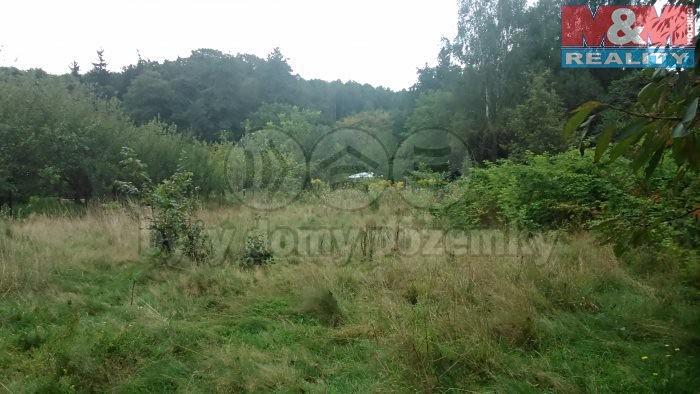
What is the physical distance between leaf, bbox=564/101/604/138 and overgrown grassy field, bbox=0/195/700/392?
1896mm

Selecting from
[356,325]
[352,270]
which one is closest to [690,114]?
[356,325]

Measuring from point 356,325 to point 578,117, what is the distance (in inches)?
107

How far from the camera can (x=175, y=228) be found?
568cm

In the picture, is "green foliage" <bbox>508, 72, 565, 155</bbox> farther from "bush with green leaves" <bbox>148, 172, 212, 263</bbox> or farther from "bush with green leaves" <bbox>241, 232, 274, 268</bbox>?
"bush with green leaves" <bbox>148, 172, 212, 263</bbox>

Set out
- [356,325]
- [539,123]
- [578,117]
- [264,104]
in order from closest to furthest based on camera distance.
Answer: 1. [578,117]
2. [356,325]
3. [539,123]
4. [264,104]

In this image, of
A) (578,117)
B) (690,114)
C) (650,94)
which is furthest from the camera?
(650,94)

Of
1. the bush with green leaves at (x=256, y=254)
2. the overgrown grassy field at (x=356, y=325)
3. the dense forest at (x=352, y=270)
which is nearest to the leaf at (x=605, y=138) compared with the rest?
the dense forest at (x=352, y=270)

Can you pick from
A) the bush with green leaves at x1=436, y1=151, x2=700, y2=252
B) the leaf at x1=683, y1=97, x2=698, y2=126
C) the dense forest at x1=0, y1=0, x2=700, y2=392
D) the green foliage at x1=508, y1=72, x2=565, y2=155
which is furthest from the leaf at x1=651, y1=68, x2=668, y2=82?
the green foliage at x1=508, y1=72, x2=565, y2=155

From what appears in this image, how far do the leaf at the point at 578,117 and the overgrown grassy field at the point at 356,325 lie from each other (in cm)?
190

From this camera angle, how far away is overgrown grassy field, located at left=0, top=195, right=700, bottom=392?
2719 millimetres

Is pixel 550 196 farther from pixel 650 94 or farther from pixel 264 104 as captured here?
pixel 264 104

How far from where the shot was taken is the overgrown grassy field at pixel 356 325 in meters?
2.72

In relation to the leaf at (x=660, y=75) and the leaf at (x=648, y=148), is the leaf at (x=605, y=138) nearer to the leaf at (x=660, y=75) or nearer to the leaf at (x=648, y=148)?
the leaf at (x=648, y=148)

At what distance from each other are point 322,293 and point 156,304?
5.63 ft
